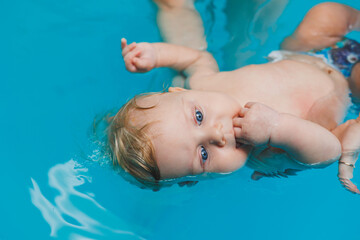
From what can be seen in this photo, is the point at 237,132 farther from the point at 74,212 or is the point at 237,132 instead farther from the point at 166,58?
the point at 74,212

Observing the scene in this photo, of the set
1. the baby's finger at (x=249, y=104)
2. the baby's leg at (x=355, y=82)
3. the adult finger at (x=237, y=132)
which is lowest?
the baby's leg at (x=355, y=82)

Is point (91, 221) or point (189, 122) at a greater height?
point (91, 221)

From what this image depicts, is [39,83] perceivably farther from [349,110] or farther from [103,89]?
[349,110]

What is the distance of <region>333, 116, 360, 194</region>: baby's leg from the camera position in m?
1.49

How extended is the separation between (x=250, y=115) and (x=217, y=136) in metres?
0.15

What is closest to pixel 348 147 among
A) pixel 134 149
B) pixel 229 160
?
pixel 229 160

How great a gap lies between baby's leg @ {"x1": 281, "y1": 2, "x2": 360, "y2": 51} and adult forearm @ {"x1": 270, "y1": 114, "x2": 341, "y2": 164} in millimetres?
686

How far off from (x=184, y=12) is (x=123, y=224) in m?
1.29

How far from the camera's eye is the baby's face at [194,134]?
51.6 inches

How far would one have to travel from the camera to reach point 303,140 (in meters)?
1.37

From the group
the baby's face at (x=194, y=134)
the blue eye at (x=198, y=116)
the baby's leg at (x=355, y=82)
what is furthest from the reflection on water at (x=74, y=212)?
the baby's leg at (x=355, y=82)

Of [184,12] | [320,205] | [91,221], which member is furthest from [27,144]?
[320,205]

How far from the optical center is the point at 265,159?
5.11 feet

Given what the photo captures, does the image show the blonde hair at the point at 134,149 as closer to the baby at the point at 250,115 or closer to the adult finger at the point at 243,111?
the baby at the point at 250,115
